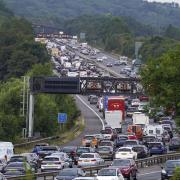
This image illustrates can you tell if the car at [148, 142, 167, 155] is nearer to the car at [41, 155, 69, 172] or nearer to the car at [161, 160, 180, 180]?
the car at [41, 155, 69, 172]

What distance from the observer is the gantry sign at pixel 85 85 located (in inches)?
3829

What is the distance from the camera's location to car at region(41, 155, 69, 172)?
54.4 m

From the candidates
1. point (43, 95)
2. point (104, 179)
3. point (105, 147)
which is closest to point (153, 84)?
point (105, 147)

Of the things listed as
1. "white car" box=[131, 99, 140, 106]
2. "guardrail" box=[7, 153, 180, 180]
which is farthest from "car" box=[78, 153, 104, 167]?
"white car" box=[131, 99, 140, 106]

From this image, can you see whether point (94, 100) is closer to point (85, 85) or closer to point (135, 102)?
point (135, 102)

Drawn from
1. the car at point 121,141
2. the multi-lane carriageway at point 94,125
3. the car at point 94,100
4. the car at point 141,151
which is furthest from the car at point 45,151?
the car at point 94,100

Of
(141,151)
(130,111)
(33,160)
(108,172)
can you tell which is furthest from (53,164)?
(130,111)

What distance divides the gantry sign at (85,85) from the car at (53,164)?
40.5 metres

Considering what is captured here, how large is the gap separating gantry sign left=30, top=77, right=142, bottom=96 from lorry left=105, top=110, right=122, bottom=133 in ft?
7.11

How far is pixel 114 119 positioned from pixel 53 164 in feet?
161

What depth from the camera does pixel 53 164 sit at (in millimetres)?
54844

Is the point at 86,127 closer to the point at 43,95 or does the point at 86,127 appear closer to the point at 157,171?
the point at 43,95

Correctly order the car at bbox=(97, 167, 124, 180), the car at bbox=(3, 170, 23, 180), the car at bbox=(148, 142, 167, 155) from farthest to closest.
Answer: the car at bbox=(148, 142, 167, 155) → the car at bbox=(3, 170, 23, 180) → the car at bbox=(97, 167, 124, 180)

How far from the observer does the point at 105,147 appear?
69188 mm
